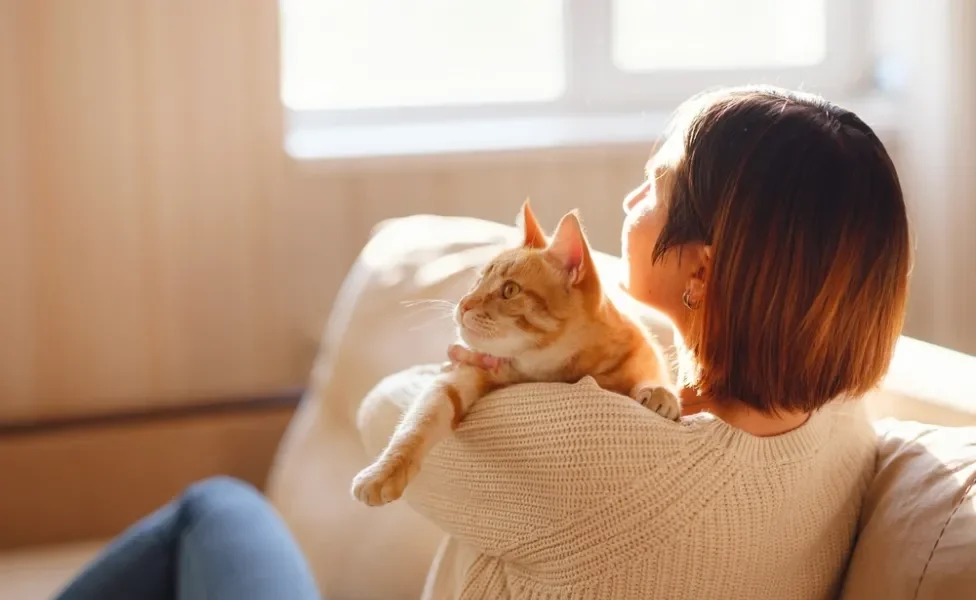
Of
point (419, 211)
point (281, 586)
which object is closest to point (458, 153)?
point (419, 211)

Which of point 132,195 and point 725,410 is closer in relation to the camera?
point 725,410

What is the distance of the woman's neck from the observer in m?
0.95

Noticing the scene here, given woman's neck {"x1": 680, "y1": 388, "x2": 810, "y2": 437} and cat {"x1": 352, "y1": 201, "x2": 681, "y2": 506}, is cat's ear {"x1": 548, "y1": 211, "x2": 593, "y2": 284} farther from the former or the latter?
woman's neck {"x1": 680, "y1": 388, "x2": 810, "y2": 437}

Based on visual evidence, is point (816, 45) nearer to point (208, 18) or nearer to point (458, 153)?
point (458, 153)

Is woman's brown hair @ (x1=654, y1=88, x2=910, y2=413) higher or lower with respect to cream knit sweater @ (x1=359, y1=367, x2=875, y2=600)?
higher

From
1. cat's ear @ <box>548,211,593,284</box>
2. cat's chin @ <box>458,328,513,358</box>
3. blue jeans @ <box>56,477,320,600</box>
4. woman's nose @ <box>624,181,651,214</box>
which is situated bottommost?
blue jeans @ <box>56,477,320,600</box>

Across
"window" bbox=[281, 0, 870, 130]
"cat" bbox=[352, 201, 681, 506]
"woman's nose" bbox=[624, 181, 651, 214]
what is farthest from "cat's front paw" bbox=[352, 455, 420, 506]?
"window" bbox=[281, 0, 870, 130]

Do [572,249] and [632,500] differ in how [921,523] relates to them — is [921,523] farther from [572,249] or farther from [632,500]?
[572,249]

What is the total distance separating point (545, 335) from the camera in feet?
3.11

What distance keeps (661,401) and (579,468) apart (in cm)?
10

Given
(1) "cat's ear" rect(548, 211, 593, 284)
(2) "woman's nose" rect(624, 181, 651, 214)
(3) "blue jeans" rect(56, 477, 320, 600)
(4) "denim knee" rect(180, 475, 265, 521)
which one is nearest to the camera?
(1) "cat's ear" rect(548, 211, 593, 284)

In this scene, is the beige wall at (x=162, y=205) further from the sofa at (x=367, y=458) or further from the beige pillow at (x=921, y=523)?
the beige pillow at (x=921, y=523)

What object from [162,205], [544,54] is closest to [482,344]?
[162,205]

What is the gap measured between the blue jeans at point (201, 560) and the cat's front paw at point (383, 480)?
42cm
